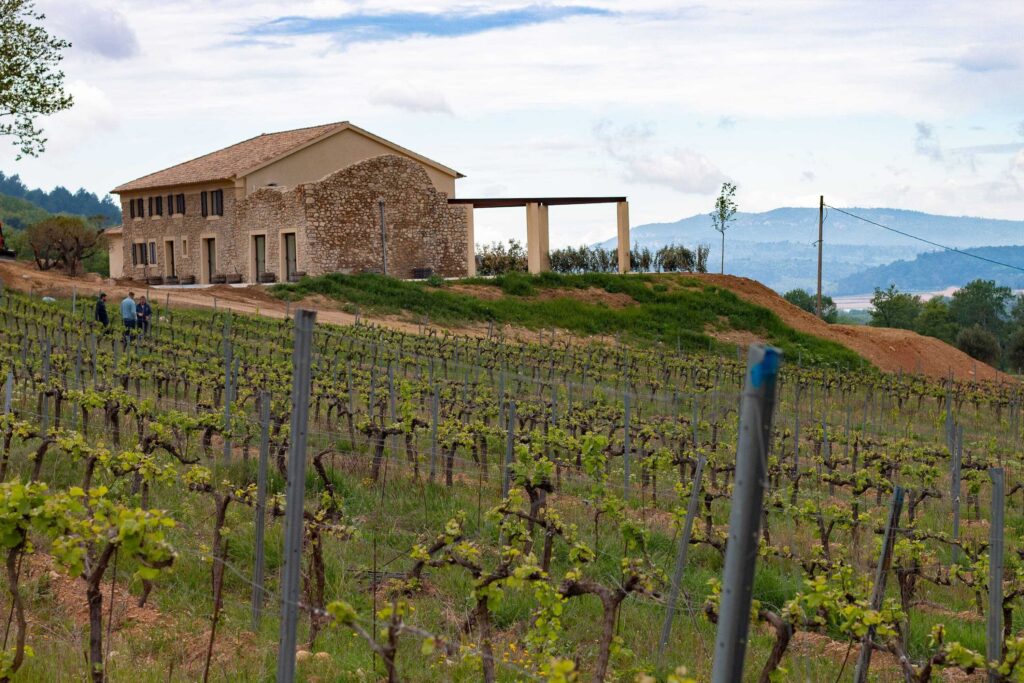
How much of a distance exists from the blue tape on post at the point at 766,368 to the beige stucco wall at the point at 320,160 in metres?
38.8

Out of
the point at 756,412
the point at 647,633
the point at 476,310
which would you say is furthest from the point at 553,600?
the point at 476,310

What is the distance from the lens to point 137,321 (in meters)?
24.2

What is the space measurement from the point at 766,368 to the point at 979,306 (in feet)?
297

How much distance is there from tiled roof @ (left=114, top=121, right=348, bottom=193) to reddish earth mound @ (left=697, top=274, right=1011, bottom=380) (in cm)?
1675

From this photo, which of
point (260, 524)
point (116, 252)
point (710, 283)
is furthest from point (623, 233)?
point (260, 524)

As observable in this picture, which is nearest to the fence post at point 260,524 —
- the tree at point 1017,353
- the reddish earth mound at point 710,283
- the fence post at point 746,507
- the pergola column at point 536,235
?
the fence post at point 746,507

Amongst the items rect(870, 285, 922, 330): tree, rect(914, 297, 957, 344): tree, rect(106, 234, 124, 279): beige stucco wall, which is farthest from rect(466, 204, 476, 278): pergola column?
rect(870, 285, 922, 330): tree

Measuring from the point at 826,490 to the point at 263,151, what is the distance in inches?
1286

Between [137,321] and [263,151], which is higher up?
[263,151]

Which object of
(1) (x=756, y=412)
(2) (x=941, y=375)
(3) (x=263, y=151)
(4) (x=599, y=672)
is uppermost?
(3) (x=263, y=151)

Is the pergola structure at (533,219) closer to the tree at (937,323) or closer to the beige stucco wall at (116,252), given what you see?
the beige stucco wall at (116,252)

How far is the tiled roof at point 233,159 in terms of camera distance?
41.4 metres

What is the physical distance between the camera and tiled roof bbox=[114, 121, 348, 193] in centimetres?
4138

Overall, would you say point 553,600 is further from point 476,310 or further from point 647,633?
point 476,310
